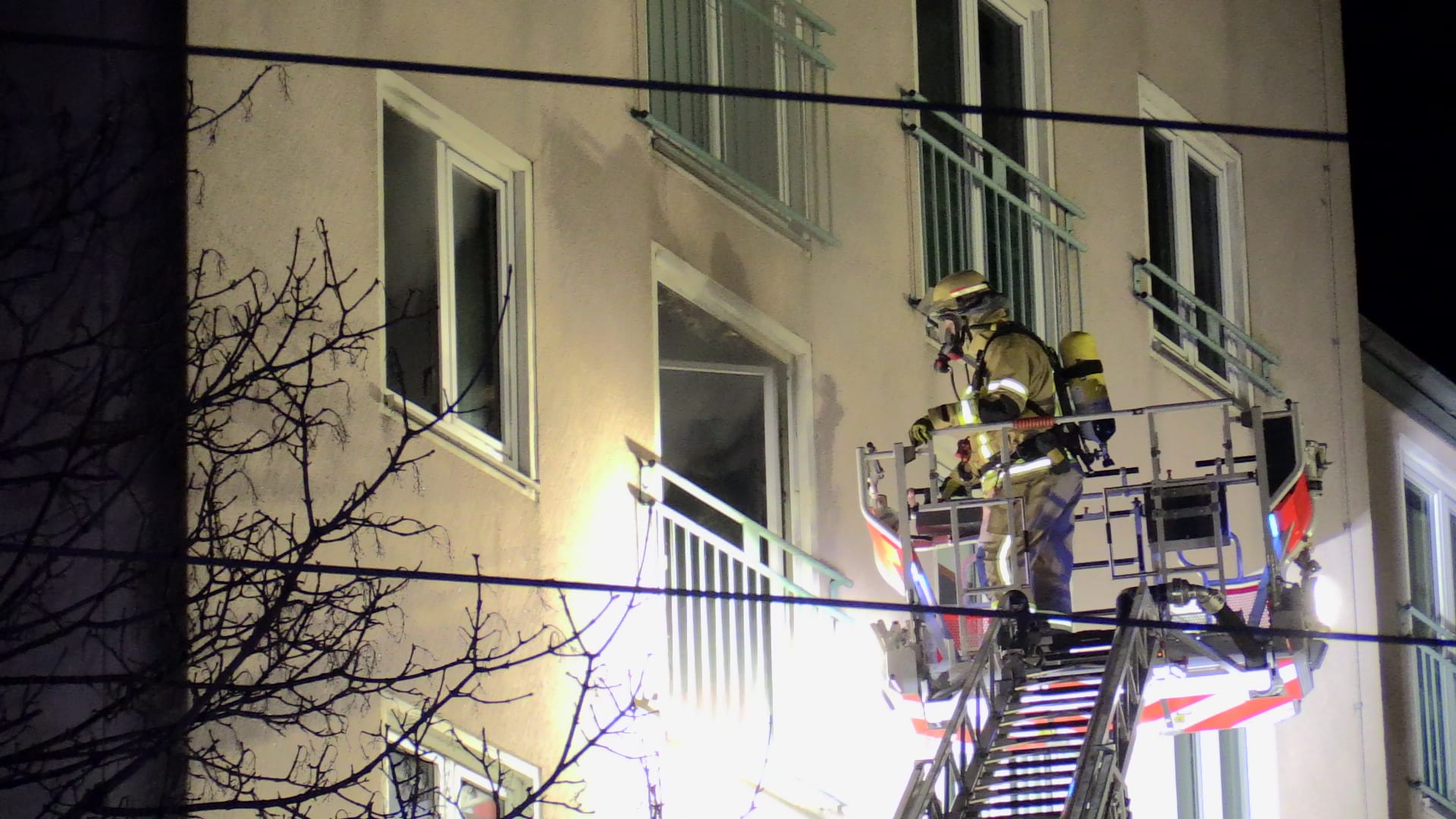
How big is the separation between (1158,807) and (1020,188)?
13.4ft

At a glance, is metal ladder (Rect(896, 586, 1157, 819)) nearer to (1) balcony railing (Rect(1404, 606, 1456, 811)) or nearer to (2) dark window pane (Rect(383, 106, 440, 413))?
(2) dark window pane (Rect(383, 106, 440, 413))

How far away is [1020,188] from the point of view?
1518cm

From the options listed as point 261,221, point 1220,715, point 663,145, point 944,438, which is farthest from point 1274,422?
point 261,221

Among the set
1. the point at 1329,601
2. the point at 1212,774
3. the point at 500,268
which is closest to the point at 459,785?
the point at 500,268

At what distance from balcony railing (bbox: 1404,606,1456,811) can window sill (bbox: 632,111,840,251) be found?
7.15 m

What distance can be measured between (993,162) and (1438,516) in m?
5.83

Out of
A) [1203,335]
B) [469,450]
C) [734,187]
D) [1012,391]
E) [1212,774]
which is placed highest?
[734,187]

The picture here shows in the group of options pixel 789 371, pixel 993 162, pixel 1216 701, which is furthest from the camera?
pixel 993 162

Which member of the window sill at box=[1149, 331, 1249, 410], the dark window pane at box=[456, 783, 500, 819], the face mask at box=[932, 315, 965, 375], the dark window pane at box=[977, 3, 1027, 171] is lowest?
the dark window pane at box=[456, 783, 500, 819]

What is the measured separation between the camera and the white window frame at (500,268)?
1060cm

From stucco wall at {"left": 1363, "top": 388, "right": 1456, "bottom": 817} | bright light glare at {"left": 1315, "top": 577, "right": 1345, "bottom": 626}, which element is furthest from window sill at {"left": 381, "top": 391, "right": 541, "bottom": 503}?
stucco wall at {"left": 1363, "top": 388, "right": 1456, "bottom": 817}

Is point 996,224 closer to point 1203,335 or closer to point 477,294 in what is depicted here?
point 1203,335

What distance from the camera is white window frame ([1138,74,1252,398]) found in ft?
53.2

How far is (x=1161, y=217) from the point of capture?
54.8 ft
